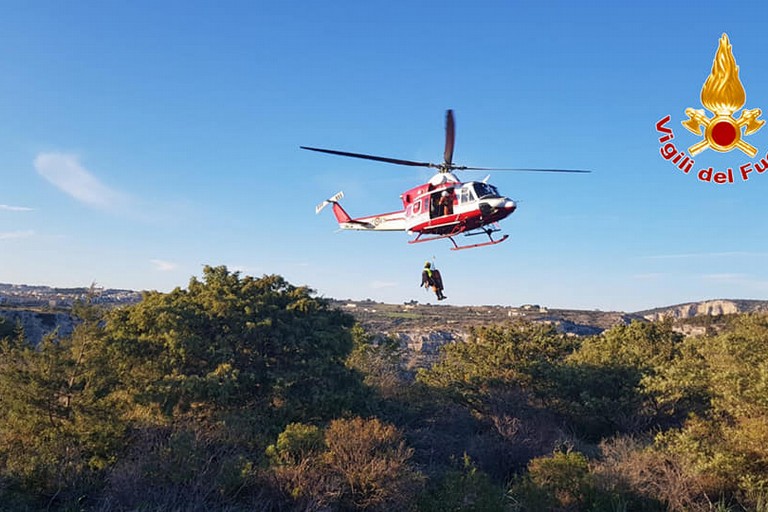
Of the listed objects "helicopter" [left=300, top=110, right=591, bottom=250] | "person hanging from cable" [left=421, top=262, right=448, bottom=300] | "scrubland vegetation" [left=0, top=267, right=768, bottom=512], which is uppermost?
"helicopter" [left=300, top=110, right=591, bottom=250]

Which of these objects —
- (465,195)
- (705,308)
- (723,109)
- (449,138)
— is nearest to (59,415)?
(465,195)

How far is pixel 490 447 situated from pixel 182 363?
1323cm

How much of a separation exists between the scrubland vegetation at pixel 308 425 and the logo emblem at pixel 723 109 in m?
7.81

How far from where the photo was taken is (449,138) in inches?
703

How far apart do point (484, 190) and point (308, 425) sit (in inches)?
405

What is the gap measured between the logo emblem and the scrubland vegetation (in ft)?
25.6

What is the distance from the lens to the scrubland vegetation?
50.1 feet

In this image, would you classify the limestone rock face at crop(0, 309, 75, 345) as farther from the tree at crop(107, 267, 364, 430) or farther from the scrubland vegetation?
the scrubland vegetation

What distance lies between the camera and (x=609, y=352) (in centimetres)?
3098

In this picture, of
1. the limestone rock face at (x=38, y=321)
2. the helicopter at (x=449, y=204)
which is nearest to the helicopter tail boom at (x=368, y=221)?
the helicopter at (x=449, y=204)

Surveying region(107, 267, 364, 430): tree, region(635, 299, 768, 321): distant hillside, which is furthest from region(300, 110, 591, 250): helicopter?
region(635, 299, 768, 321): distant hillside

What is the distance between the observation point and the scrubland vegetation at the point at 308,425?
1526cm

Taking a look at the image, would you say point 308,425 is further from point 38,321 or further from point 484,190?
point 38,321

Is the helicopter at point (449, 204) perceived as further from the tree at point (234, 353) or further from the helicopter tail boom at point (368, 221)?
the tree at point (234, 353)
